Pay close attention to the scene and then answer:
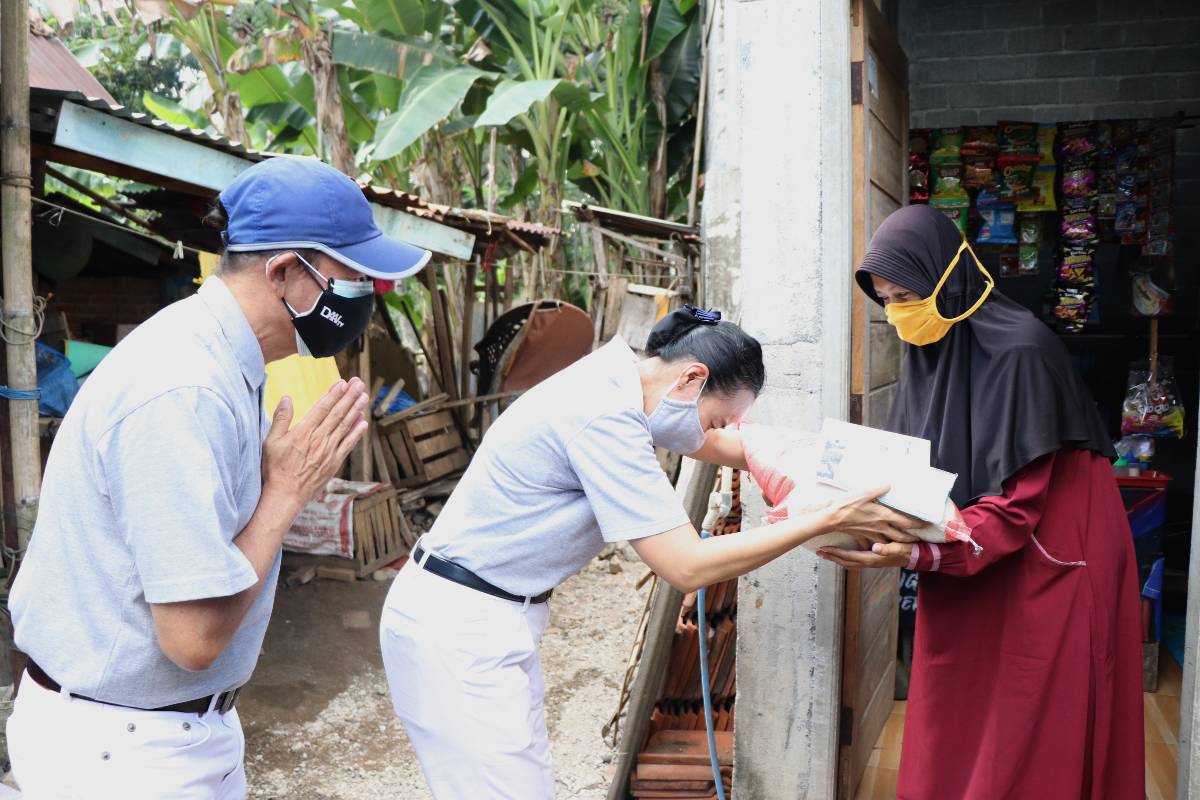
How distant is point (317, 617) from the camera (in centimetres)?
702

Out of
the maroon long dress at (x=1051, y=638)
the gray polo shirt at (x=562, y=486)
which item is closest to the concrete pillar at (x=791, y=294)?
the maroon long dress at (x=1051, y=638)

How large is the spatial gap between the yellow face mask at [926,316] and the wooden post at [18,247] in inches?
150

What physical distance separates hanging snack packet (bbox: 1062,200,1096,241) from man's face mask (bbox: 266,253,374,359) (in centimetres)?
499

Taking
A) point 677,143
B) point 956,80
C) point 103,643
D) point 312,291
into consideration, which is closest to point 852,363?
point 312,291

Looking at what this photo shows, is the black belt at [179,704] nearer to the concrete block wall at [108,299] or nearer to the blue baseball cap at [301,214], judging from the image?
the blue baseball cap at [301,214]

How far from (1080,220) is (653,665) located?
376 centimetres

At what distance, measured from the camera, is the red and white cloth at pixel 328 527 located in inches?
300

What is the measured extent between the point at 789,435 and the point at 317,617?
494cm

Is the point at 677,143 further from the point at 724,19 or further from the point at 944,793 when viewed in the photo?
the point at 944,793

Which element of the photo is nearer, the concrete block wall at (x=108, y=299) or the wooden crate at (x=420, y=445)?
the wooden crate at (x=420, y=445)

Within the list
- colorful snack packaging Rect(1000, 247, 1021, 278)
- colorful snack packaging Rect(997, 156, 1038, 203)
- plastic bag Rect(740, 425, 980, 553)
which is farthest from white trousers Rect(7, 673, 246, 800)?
colorful snack packaging Rect(1000, 247, 1021, 278)

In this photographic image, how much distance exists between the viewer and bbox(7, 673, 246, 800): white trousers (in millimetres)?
1694

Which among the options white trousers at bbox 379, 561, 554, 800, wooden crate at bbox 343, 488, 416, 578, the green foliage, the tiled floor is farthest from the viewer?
the green foliage

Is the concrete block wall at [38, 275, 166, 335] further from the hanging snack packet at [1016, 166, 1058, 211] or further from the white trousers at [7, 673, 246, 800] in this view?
the white trousers at [7, 673, 246, 800]
